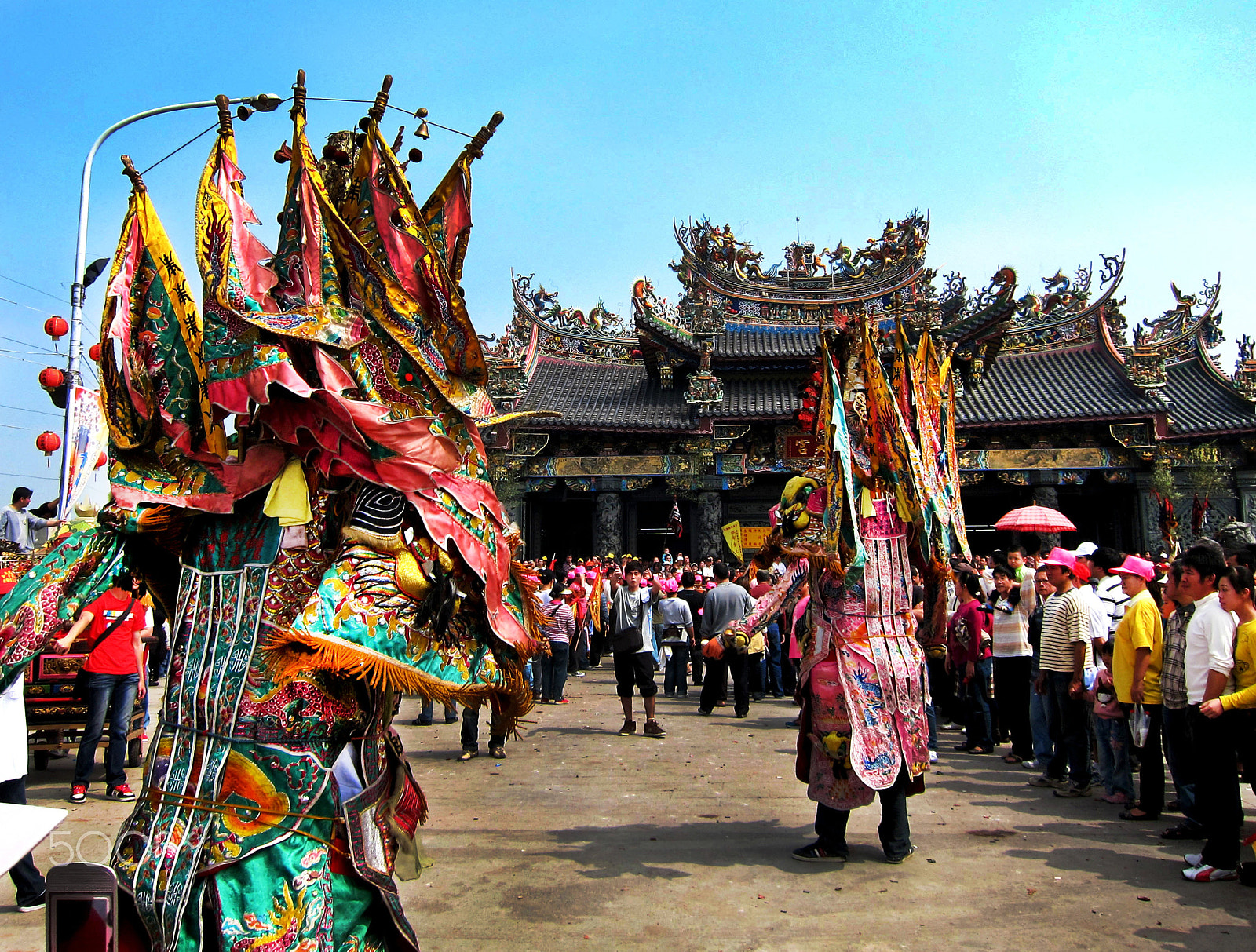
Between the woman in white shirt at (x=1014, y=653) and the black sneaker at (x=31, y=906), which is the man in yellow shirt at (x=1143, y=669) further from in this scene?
the black sneaker at (x=31, y=906)

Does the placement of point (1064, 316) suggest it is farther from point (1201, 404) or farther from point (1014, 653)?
point (1014, 653)

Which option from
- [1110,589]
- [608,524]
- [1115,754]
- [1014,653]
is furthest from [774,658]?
[608,524]

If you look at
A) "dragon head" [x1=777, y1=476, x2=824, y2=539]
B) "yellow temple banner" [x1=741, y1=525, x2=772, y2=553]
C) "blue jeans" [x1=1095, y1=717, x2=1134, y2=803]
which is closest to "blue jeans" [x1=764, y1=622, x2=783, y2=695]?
"blue jeans" [x1=1095, y1=717, x2=1134, y2=803]

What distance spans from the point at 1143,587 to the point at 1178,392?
722 inches

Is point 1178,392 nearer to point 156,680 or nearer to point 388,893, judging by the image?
point 156,680

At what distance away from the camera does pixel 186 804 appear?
83.2 inches

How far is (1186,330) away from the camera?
2144 cm

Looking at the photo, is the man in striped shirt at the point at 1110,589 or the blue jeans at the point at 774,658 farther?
the blue jeans at the point at 774,658

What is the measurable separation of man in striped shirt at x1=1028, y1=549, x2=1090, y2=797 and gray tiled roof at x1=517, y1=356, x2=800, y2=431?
45.5 feet

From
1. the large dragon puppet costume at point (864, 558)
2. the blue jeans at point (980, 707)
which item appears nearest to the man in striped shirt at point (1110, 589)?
the blue jeans at point (980, 707)

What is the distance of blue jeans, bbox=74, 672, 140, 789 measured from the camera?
19.7ft

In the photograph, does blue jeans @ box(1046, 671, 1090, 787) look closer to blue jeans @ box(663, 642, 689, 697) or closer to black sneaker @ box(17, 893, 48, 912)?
blue jeans @ box(663, 642, 689, 697)

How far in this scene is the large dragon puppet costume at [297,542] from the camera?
6.70ft

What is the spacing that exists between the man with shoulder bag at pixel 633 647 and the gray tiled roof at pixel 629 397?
36.4 feet
